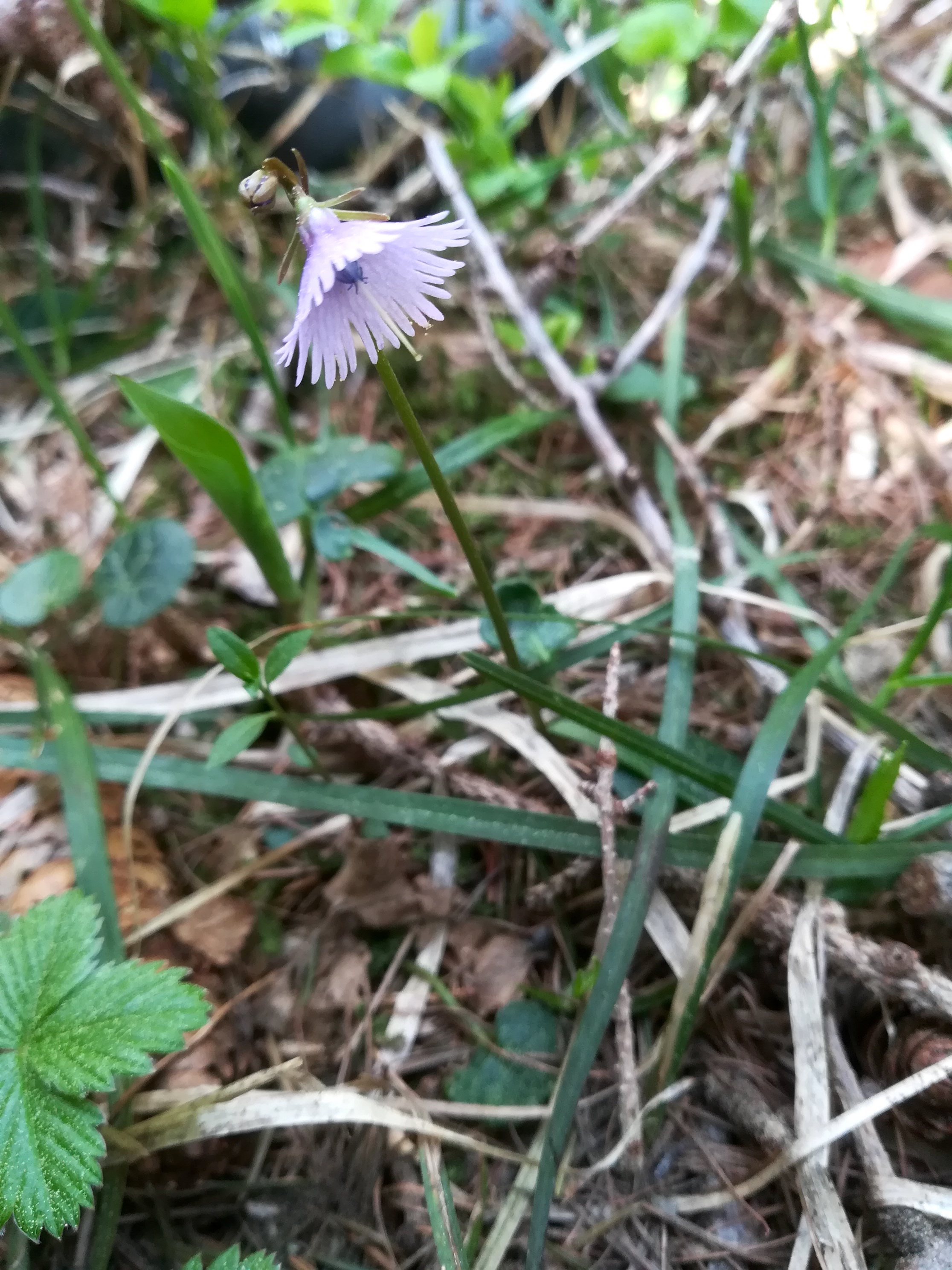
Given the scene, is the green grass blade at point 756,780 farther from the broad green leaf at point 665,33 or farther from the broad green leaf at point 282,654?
the broad green leaf at point 665,33

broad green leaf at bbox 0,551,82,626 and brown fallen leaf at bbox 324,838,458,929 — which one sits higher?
broad green leaf at bbox 0,551,82,626

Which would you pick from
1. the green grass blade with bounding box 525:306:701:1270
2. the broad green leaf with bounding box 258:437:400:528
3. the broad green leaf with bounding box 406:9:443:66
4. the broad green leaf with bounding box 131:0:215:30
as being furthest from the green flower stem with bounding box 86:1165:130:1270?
the broad green leaf with bounding box 406:9:443:66

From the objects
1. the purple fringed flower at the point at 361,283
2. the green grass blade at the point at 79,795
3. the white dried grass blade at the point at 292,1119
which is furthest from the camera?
the green grass blade at the point at 79,795

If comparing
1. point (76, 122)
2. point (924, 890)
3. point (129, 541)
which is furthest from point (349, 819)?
point (76, 122)

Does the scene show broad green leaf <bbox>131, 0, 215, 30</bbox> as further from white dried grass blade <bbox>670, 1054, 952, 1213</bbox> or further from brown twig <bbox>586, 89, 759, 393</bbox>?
white dried grass blade <bbox>670, 1054, 952, 1213</bbox>

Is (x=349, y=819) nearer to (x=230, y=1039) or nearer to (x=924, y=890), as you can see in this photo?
(x=230, y=1039)

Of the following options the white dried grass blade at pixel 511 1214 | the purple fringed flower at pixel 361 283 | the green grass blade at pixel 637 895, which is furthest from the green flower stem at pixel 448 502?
the white dried grass blade at pixel 511 1214

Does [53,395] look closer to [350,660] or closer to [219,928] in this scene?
[350,660]
